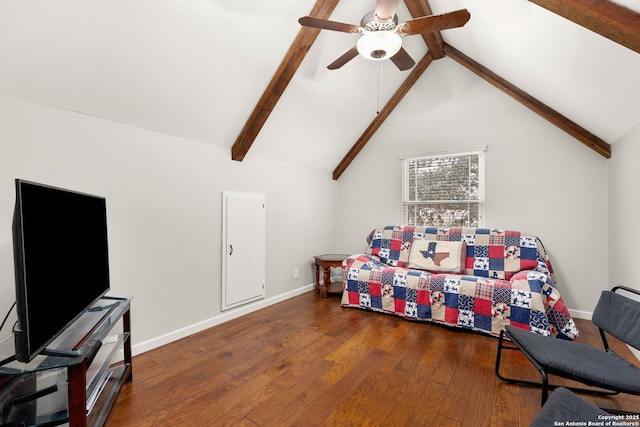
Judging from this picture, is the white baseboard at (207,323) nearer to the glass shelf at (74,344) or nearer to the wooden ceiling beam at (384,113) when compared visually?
the glass shelf at (74,344)

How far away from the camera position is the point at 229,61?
99.0 inches

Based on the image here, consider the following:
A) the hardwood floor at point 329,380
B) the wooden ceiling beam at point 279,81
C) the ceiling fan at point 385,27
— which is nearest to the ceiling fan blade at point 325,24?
the ceiling fan at point 385,27

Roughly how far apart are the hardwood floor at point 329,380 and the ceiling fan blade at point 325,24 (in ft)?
8.24

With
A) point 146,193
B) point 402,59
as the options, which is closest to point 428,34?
point 402,59

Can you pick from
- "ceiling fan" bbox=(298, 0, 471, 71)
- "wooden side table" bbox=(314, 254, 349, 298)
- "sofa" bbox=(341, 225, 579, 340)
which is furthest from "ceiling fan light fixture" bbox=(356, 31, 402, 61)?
"wooden side table" bbox=(314, 254, 349, 298)

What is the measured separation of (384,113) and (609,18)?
2.94 metres

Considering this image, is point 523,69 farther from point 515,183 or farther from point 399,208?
point 399,208

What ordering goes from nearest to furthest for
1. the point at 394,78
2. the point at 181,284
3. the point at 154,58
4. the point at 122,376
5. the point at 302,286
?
the point at 122,376
the point at 154,58
the point at 181,284
the point at 394,78
the point at 302,286

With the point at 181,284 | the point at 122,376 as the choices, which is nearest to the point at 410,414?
the point at 122,376

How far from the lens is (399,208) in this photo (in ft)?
14.6

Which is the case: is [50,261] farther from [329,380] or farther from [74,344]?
[329,380]

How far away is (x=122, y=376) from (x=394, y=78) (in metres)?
4.20

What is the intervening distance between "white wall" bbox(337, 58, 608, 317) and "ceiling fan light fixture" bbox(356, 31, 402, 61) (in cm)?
212

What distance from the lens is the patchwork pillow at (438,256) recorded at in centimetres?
349
